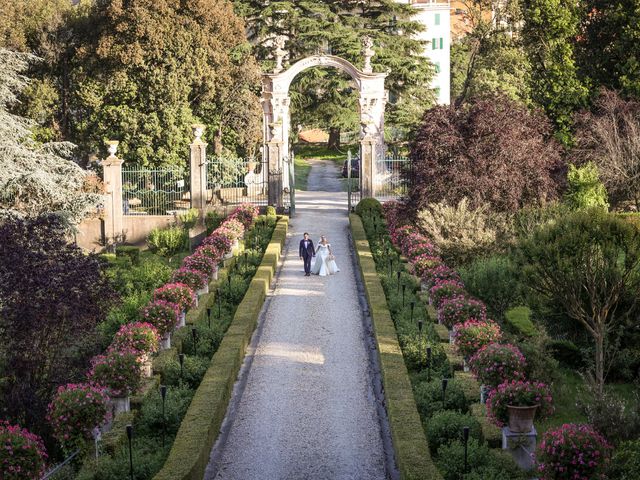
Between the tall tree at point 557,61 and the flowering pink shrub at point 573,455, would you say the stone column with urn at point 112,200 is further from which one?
the flowering pink shrub at point 573,455

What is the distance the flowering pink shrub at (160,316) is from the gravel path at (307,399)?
1.76 metres

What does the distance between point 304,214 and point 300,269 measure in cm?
942

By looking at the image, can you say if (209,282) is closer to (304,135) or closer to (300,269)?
(300,269)

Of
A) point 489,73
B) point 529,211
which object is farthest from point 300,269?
point 489,73

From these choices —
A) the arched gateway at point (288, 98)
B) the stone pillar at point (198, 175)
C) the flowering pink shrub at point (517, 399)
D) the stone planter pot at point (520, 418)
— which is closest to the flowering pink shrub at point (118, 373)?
the flowering pink shrub at point (517, 399)

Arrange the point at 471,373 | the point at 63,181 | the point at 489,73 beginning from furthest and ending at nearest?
the point at 489,73 → the point at 63,181 → the point at 471,373

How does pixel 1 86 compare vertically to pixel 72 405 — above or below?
above

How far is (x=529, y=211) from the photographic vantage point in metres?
29.0

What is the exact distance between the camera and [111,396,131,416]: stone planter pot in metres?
16.1

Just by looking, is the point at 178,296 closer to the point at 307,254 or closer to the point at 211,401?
the point at 211,401

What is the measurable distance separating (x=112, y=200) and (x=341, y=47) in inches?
749

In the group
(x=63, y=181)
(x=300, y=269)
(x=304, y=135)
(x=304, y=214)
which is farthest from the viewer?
(x=304, y=135)

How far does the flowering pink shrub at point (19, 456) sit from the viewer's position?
12.7 metres

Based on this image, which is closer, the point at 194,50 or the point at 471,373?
the point at 471,373
